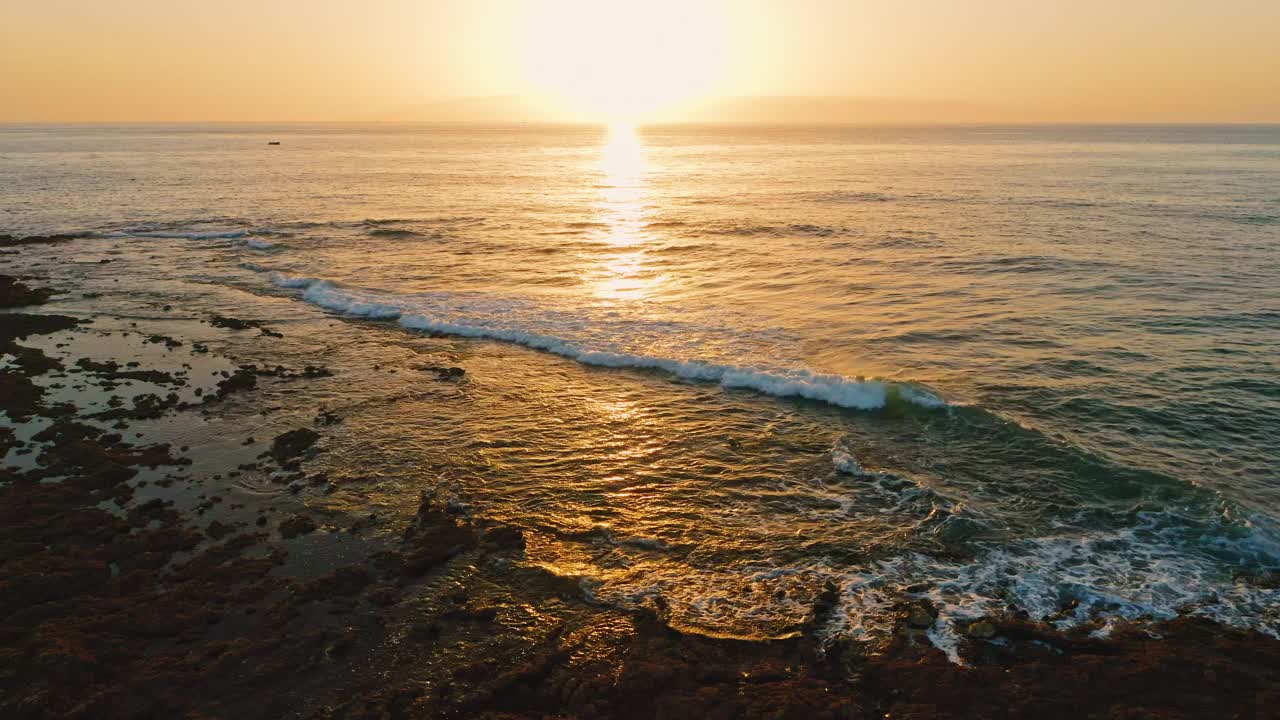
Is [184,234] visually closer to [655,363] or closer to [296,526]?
[655,363]

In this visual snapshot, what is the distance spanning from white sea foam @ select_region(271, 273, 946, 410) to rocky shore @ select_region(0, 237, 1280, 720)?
8.58 m

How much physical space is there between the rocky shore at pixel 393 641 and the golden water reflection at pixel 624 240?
1860 cm

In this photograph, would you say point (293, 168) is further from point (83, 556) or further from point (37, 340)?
point (83, 556)

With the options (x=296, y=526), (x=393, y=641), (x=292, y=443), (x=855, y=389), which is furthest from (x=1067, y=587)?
(x=292, y=443)

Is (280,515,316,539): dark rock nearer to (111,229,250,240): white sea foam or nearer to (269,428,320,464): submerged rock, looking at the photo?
(269,428,320,464): submerged rock

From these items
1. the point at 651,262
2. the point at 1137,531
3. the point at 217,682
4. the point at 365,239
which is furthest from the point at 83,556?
the point at 365,239

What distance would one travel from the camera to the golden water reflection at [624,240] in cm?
3106

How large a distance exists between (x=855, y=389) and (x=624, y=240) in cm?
2720

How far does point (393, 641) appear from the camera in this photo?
930 centimetres

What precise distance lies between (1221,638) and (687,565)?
711 cm

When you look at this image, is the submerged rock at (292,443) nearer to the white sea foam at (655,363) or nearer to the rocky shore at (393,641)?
the rocky shore at (393,641)

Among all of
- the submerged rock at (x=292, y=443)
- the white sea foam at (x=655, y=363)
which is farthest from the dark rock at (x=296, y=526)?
the white sea foam at (x=655, y=363)

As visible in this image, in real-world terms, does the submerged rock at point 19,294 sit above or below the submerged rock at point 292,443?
above

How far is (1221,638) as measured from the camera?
30.4ft
